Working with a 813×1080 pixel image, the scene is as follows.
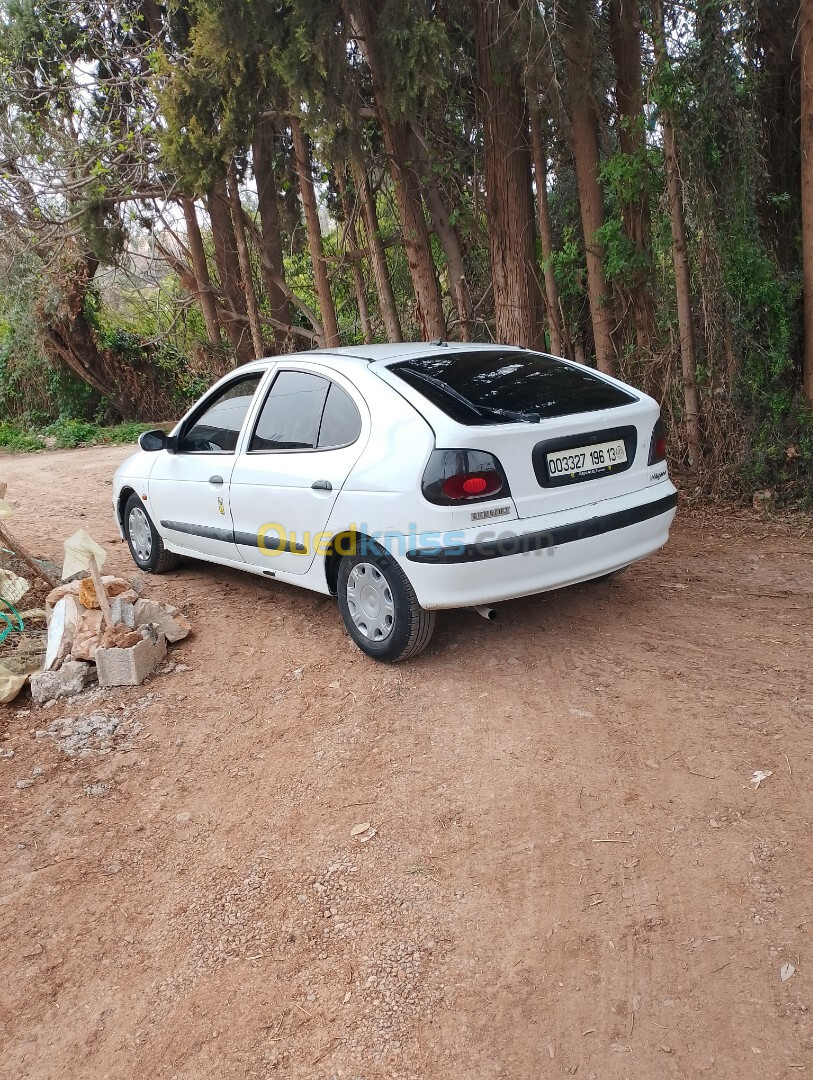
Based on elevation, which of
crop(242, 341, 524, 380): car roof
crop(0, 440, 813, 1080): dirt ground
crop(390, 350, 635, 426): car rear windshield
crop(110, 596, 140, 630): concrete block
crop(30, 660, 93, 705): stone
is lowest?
crop(0, 440, 813, 1080): dirt ground

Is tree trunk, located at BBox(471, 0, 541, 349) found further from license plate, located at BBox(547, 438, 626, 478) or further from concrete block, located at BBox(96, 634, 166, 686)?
concrete block, located at BBox(96, 634, 166, 686)

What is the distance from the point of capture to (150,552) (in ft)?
21.0

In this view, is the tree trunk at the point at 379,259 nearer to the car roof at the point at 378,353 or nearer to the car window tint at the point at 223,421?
the car window tint at the point at 223,421

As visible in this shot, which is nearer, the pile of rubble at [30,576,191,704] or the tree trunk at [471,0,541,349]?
the pile of rubble at [30,576,191,704]

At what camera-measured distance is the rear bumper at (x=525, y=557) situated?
3879 millimetres

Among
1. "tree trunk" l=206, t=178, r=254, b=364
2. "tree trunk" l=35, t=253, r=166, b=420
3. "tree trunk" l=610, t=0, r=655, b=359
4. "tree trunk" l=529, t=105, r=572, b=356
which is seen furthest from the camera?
"tree trunk" l=35, t=253, r=166, b=420

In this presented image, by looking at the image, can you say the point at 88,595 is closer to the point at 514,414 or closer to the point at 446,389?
the point at 446,389

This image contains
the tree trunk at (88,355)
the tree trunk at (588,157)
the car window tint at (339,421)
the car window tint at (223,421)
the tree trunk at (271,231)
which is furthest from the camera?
the tree trunk at (88,355)

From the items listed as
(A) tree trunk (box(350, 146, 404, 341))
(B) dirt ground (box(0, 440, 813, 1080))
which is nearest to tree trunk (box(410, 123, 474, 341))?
(A) tree trunk (box(350, 146, 404, 341))

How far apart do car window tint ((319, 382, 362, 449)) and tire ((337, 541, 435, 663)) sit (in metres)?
0.60

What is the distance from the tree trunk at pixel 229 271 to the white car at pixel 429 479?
8.12 m

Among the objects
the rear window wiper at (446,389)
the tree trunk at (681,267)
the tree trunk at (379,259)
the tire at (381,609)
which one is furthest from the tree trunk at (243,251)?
the tire at (381,609)

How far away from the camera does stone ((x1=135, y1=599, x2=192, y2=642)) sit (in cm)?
506

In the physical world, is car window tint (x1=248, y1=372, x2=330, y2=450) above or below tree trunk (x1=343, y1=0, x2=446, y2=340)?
below
